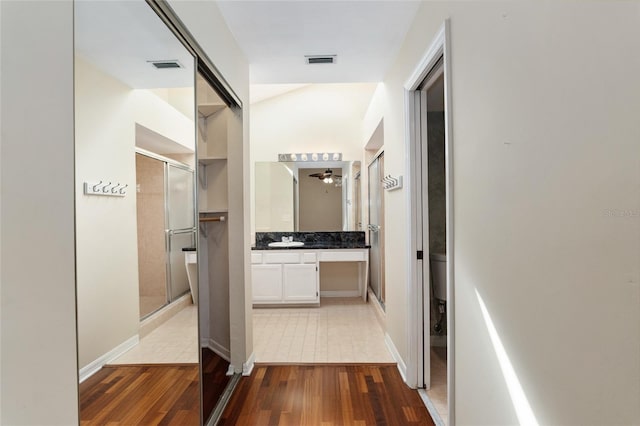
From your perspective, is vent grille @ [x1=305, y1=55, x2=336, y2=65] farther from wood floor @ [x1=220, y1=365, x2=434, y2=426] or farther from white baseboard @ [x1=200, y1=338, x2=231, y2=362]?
wood floor @ [x1=220, y1=365, x2=434, y2=426]

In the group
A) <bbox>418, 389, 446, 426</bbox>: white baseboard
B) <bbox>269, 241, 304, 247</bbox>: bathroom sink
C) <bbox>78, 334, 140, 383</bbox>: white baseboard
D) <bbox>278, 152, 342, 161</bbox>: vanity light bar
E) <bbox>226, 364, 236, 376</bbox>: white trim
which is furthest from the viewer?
<bbox>278, 152, 342, 161</bbox>: vanity light bar

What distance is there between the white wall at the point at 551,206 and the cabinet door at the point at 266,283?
3.01 meters

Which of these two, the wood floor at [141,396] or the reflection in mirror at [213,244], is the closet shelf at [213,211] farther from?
the wood floor at [141,396]

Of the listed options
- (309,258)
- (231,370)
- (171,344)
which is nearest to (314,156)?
(309,258)

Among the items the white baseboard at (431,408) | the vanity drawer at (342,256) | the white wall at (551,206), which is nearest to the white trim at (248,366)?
the white baseboard at (431,408)

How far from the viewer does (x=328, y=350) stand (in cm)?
295

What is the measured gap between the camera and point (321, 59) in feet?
8.94

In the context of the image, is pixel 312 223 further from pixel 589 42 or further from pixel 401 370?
pixel 589 42

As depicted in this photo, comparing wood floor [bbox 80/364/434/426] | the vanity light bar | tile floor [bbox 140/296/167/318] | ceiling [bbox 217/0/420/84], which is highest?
ceiling [bbox 217/0/420/84]

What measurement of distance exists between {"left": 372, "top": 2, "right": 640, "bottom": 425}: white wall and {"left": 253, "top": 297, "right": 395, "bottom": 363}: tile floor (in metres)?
1.59

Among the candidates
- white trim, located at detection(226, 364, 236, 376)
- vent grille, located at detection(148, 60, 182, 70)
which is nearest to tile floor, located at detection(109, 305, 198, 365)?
white trim, located at detection(226, 364, 236, 376)

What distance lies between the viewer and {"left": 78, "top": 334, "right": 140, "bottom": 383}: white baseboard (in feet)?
2.81

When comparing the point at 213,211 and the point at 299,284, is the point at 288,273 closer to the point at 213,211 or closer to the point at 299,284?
the point at 299,284

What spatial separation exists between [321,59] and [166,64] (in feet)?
5.33
